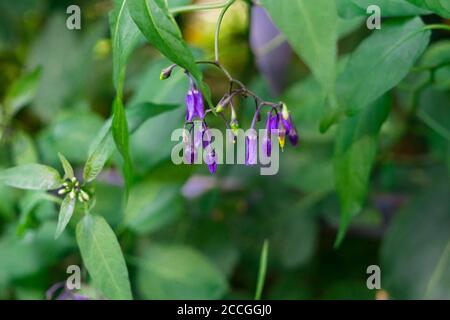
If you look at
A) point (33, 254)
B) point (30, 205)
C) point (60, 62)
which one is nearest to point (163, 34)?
point (30, 205)

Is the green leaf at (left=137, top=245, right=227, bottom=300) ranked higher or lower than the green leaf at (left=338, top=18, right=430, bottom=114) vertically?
lower

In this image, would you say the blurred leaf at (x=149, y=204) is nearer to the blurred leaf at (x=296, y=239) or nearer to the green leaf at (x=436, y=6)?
the blurred leaf at (x=296, y=239)

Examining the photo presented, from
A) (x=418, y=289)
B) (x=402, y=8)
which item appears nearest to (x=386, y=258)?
(x=418, y=289)

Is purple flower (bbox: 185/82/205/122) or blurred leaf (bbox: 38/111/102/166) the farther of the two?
blurred leaf (bbox: 38/111/102/166)

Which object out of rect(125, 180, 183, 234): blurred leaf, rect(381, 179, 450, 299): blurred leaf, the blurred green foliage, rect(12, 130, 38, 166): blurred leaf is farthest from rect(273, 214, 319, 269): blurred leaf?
rect(12, 130, 38, 166): blurred leaf

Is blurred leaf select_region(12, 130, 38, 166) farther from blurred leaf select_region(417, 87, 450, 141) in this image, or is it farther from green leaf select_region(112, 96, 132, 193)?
blurred leaf select_region(417, 87, 450, 141)

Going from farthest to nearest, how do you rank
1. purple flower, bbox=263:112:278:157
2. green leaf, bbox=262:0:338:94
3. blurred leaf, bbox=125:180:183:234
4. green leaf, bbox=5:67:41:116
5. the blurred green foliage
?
green leaf, bbox=5:67:41:116 → blurred leaf, bbox=125:180:183:234 → the blurred green foliage → purple flower, bbox=263:112:278:157 → green leaf, bbox=262:0:338:94
